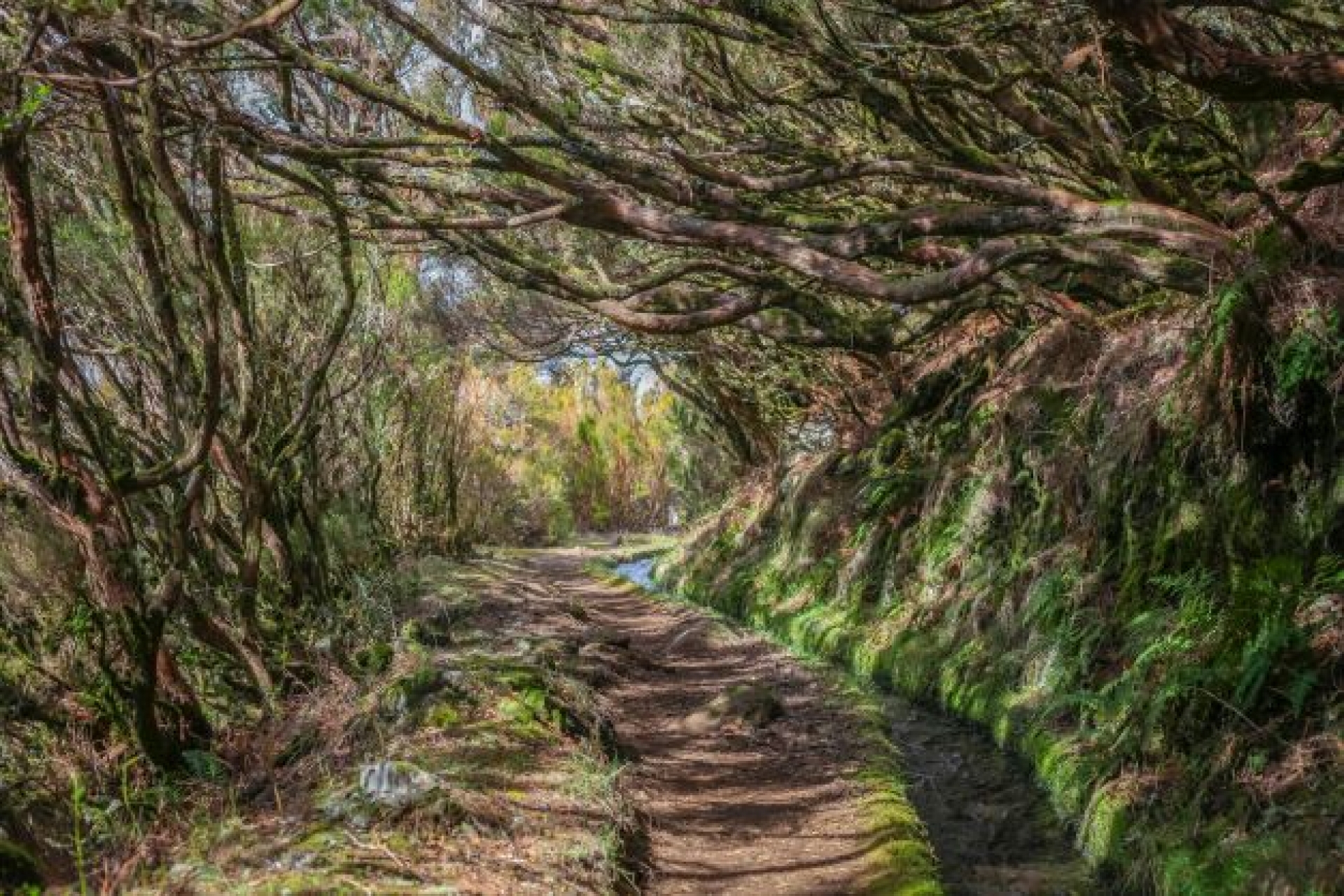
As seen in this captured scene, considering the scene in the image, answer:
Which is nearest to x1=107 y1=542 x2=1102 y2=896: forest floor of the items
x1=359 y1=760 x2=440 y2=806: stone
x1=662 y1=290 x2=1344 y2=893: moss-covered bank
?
x1=359 y1=760 x2=440 y2=806: stone

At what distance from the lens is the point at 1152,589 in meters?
5.98

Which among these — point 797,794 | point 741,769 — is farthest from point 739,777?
point 797,794

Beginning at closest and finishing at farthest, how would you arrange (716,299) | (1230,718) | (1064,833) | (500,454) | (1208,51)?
(1208,51) → (1230,718) → (1064,833) → (716,299) → (500,454)

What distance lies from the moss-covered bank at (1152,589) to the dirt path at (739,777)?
0.87 meters

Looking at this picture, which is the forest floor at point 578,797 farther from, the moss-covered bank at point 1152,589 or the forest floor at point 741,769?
the moss-covered bank at point 1152,589

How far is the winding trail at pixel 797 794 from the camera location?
16.0 feet

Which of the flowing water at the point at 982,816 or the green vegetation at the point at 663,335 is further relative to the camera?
the flowing water at the point at 982,816

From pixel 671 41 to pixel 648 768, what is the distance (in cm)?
450

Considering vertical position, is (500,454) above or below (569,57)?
below

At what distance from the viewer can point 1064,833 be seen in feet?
17.1

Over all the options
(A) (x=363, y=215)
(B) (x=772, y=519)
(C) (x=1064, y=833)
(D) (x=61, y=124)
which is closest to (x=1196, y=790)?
(C) (x=1064, y=833)

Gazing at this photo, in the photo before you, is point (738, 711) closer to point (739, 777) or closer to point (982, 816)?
point (739, 777)

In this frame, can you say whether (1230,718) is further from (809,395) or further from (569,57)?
(809,395)

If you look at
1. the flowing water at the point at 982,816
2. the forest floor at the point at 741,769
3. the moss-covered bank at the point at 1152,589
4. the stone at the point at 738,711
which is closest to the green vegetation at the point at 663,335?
the moss-covered bank at the point at 1152,589
